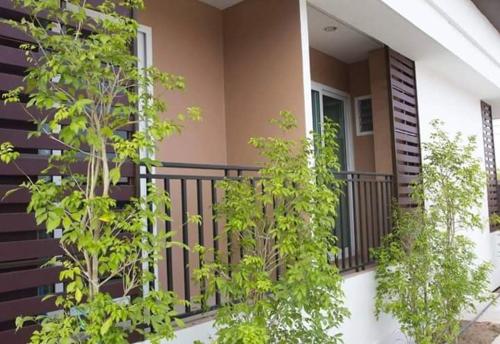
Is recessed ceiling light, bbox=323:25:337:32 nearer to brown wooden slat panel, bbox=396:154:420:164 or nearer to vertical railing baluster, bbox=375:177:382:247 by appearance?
brown wooden slat panel, bbox=396:154:420:164

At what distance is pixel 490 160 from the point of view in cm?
833

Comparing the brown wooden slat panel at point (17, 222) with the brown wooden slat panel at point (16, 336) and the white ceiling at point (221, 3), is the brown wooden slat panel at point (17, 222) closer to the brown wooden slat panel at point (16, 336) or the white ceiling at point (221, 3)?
the brown wooden slat panel at point (16, 336)

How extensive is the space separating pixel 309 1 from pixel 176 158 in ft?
5.71

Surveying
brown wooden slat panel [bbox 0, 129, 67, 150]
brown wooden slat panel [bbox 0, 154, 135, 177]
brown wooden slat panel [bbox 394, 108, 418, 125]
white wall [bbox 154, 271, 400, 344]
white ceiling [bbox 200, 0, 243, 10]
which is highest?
white ceiling [bbox 200, 0, 243, 10]

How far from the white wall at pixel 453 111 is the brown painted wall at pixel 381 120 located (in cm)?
46

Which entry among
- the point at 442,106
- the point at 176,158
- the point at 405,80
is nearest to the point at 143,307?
the point at 176,158

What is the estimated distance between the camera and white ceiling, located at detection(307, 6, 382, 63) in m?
4.87

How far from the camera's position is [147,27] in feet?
12.3

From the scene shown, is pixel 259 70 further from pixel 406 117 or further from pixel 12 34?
pixel 12 34

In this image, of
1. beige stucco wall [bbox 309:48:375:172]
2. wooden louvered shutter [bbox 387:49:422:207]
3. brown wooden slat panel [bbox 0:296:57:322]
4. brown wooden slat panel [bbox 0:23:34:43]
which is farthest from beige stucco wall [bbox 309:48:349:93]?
brown wooden slat panel [bbox 0:296:57:322]

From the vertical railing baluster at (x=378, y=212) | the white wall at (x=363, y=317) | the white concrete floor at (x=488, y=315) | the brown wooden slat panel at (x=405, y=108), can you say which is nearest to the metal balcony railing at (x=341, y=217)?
the vertical railing baluster at (x=378, y=212)

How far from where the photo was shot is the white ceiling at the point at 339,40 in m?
4.87

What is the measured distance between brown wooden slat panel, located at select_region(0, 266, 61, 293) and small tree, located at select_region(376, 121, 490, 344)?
2.98m

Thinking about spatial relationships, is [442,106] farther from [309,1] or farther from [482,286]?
[309,1]
